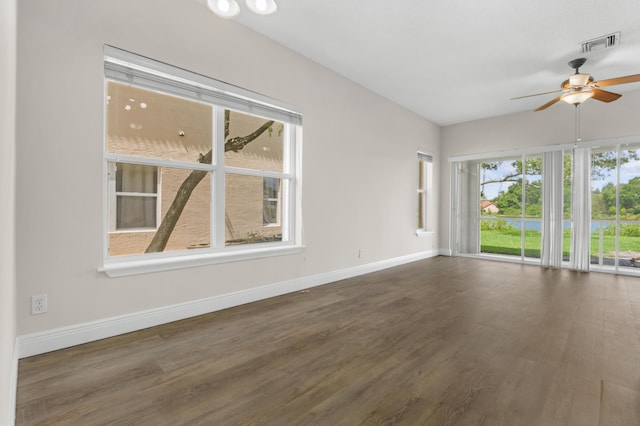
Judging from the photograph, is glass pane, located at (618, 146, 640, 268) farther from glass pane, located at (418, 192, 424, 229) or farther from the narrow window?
glass pane, located at (418, 192, 424, 229)

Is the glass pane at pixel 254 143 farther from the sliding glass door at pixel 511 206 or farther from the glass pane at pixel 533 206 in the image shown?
the glass pane at pixel 533 206

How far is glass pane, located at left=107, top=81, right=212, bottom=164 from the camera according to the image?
8.52 feet

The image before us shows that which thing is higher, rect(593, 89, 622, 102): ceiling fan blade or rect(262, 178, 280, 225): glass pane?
rect(593, 89, 622, 102): ceiling fan blade

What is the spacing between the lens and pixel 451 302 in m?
3.38

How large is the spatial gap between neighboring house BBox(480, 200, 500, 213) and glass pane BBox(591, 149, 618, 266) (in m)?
1.54

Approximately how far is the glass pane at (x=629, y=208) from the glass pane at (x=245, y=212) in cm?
574

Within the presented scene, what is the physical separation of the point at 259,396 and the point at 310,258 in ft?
7.80

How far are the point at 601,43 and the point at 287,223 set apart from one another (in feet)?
13.7

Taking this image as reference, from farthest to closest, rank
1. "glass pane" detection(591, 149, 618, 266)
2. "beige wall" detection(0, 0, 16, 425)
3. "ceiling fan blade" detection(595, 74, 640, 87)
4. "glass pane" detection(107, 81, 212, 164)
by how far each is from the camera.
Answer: "glass pane" detection(591, 149, 618, 266), "ceiling fan blade" detection(595, 74, 640, 87), "glass pane" detection(107, 81, 212, 164), "beige wall" detection(0, 0, 16, 425)

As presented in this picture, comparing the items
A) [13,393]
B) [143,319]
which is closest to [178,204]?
[143,319]

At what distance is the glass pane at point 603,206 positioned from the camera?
5191 millimetres

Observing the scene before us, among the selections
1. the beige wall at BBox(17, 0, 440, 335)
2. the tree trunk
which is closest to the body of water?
the beige wall at BBox(17, 0, 440, 335)

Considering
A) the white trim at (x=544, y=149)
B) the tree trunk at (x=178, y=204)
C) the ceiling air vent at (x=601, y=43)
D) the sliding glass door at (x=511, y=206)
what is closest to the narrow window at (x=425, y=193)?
the white trim at (x=544, y=149)

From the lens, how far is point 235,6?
254cm
